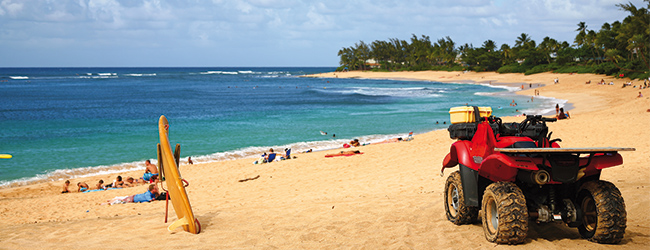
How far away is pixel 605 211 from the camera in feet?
16.4

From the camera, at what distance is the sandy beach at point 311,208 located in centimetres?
615

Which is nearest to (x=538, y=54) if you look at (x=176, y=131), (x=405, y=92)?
(x=405, y=92)

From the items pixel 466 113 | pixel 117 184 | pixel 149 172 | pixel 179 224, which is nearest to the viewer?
pixel 466 113

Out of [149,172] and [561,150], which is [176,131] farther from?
[561,150]

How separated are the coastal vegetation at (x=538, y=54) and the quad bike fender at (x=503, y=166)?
53091 millimetres

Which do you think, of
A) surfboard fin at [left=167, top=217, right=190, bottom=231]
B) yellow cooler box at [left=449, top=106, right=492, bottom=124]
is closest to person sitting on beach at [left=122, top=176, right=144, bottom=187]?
surfboard fin at [left=167, top=217, right=190, bottom=231]

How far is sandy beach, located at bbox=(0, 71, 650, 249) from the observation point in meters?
6.15

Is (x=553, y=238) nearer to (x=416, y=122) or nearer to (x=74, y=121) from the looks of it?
(x=416, y=122)

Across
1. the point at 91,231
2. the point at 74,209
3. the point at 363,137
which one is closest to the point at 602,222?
the point at 91,231

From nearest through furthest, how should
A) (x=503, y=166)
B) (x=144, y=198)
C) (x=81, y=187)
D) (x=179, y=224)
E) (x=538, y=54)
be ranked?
(x=503, y=166) → (x=179, y=224) → (x=144, y=198) → (x=81, y=187) → (x=538, y=54)

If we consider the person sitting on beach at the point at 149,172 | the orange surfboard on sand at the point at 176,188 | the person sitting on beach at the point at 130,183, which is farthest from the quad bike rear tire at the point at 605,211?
the person sitting on beach at the point at 149,172

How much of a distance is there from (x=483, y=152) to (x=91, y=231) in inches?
233

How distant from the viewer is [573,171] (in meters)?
4.93

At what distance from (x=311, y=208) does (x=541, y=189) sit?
4.23 m
